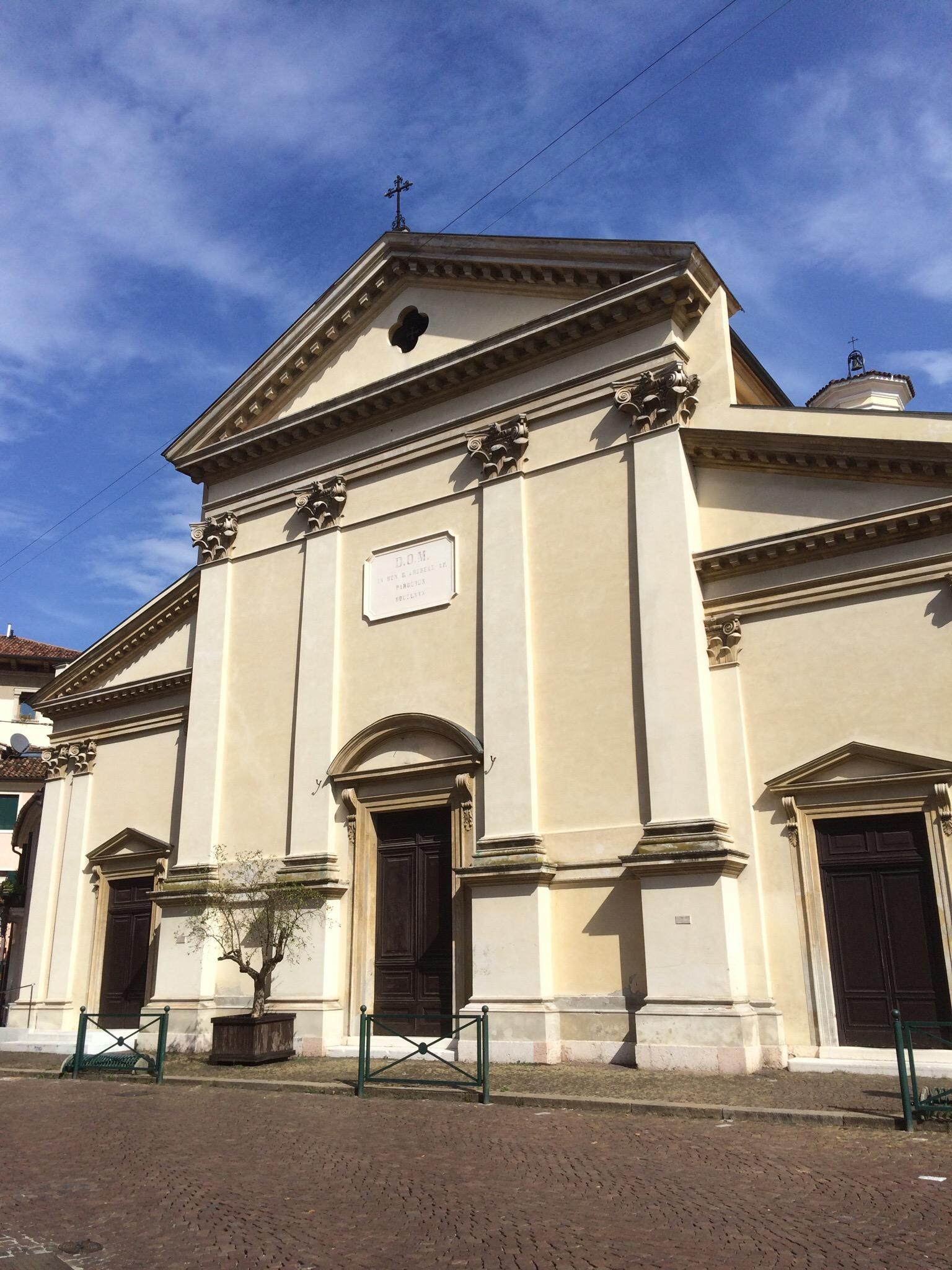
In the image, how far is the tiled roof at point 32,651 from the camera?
4485 centimetres

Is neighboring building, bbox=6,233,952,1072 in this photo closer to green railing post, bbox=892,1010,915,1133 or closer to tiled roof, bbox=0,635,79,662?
green railing post, bbox=892,1010,915,1133

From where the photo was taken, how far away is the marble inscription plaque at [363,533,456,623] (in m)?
17.6

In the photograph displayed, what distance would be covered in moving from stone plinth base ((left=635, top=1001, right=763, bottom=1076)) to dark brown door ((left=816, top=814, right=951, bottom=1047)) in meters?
1.36

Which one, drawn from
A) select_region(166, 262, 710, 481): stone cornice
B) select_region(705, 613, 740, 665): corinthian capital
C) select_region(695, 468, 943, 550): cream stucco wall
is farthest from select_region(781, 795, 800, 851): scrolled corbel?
select_region(166, 262, 710, 481): stone cornice

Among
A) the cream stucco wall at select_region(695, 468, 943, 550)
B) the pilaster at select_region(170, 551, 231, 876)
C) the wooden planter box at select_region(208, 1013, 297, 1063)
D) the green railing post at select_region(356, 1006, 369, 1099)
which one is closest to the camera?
the green railing post at select_region(356, 1006, 369, 1099)

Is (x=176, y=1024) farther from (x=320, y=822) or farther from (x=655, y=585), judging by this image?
(x=655, y=585)

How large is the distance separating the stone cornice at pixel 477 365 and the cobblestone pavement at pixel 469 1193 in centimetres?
1159

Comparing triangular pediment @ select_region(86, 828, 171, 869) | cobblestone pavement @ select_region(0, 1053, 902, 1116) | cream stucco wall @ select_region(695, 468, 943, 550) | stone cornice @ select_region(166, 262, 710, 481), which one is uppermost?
stone cornice @ select_region(166, 262, 710, 481)

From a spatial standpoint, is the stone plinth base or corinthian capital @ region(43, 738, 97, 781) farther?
corinthian capital @ region(43, 738, 97, 781)

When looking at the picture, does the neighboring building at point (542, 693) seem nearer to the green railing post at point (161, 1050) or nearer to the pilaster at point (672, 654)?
the pilaster at point (672, 654)

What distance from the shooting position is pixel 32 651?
46.3 meters

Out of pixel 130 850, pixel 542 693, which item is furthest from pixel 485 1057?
pixel 130 850

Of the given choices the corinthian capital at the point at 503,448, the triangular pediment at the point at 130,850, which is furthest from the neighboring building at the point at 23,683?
the corinthian capital at the point at 503,448

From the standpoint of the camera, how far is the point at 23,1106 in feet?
38.4
